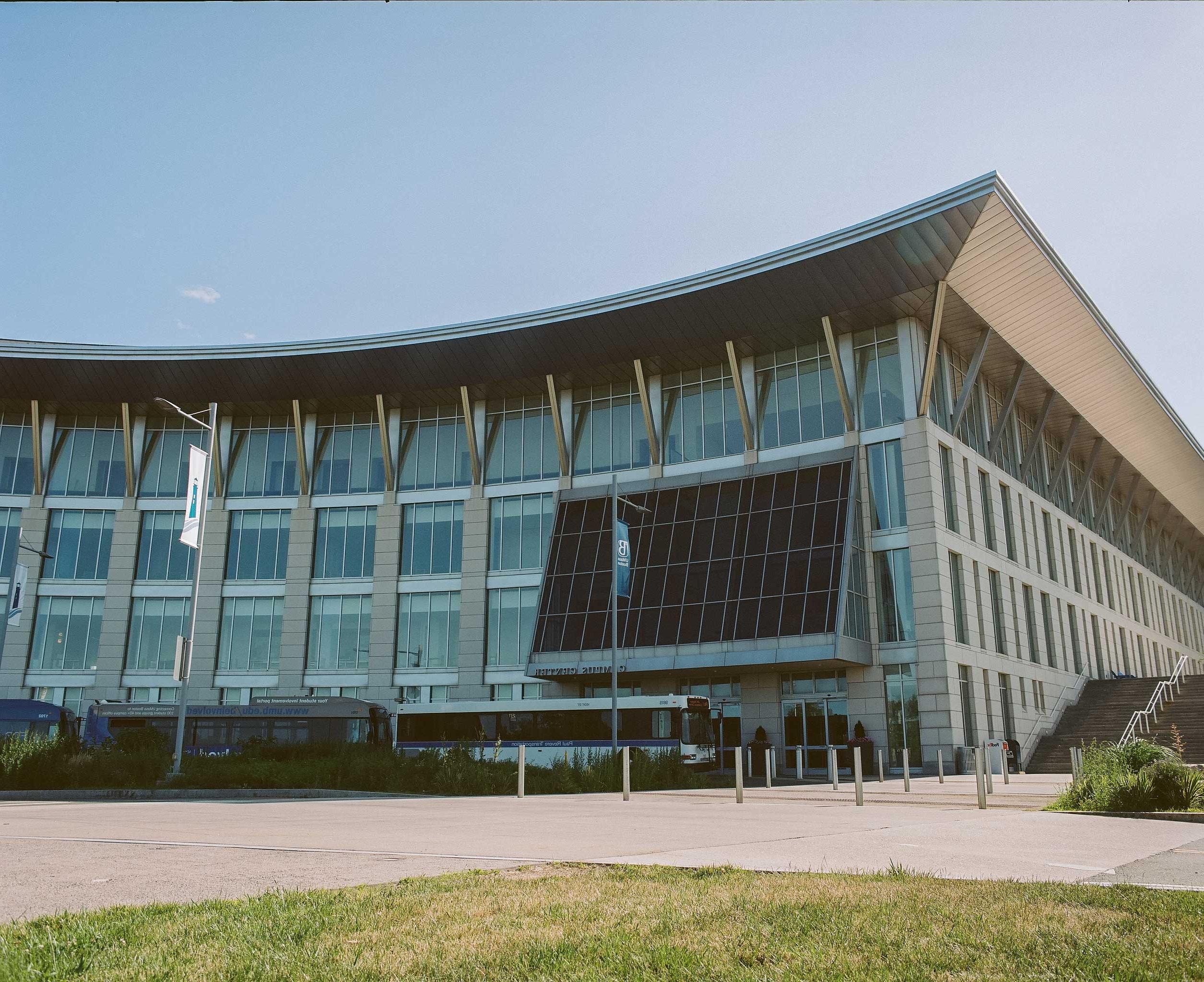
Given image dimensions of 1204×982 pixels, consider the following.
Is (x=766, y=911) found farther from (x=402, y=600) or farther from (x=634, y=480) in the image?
(x=402, y=600)

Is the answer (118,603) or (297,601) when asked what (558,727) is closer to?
(297,601)

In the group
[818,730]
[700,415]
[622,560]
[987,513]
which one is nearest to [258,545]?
[700,415]

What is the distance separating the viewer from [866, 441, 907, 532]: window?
38938mm

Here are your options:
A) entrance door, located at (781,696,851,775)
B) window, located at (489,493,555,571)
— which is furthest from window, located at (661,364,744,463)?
entrance door, located at (781,696,851,775)

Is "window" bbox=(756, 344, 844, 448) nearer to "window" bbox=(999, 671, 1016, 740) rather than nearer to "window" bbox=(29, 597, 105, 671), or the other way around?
"window" bbox=(999, 671, 1016, 740)

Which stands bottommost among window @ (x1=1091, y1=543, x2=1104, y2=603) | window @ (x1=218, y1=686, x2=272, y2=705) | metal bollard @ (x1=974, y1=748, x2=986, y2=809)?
metal bollard @ (x1=974, y1=748, x2=986, y2=809)

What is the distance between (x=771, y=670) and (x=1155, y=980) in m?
36.3

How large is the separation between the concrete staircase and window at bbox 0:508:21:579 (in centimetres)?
4771

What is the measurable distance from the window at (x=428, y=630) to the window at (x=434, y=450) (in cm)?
541

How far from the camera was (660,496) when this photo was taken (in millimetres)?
43875

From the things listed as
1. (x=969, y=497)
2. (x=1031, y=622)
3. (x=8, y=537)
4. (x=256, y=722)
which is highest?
(x=8, y=537)

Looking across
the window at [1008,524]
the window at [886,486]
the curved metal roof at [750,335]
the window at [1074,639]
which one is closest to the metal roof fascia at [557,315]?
the curved metal roof at [750,335]

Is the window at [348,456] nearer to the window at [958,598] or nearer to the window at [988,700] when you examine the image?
the window at [958,598]

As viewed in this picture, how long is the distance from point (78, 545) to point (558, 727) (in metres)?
30.1
